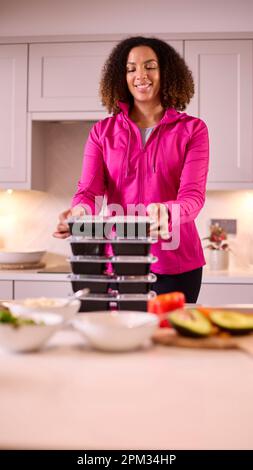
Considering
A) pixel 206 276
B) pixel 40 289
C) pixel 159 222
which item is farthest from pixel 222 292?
pixel 159 222

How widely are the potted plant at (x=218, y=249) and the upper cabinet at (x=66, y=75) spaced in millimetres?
1077

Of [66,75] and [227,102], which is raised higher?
[66,75]

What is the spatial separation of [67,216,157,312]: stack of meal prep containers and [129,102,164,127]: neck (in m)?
0.84

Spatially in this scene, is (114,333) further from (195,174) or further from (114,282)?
(195,174)

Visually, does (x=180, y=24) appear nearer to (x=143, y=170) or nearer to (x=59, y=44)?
(x=59, y=44)

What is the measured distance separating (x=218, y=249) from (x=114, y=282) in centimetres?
211

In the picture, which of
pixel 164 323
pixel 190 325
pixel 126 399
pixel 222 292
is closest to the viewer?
pixel 126 399

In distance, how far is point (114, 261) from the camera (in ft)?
4.61

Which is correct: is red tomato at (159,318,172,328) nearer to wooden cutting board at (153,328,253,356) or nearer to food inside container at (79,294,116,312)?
wooden cutting board at (153,328,253,356)

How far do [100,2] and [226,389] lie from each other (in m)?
3.12

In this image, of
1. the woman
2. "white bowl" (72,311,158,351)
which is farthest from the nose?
"white bowl" (72,311,158,351)

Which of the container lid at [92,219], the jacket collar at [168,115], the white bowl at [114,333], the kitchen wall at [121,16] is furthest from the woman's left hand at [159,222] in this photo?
the kitchen wall at [121,16]

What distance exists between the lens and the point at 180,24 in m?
3.39

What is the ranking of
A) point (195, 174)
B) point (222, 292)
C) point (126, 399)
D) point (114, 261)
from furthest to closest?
point (222, 292), point (195, 174), point (114, 261), point (126, 399)
